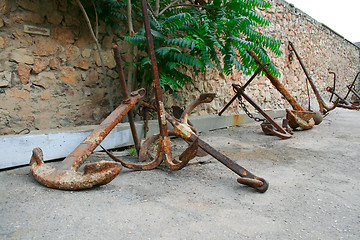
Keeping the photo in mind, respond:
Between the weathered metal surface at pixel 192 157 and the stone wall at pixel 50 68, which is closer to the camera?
the weathered metal surface at pixel 192 157

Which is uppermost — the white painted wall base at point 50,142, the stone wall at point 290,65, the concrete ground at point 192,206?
the stone wall at point 290,65

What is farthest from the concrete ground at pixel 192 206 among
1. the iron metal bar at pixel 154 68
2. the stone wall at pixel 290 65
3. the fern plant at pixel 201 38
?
the stone wall at pixel 290 65

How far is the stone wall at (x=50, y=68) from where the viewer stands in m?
2.33

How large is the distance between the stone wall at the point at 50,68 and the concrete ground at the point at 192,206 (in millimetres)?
695

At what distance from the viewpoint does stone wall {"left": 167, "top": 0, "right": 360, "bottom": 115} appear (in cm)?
473

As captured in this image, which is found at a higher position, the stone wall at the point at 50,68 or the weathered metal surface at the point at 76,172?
the stone wall at the point at 50,68

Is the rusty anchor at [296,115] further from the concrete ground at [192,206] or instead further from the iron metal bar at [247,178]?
the iron metal bar at [247,178]

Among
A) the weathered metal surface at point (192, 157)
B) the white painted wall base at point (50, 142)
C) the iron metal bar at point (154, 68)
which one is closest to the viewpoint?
the weathered metal surface at point (192, 157)

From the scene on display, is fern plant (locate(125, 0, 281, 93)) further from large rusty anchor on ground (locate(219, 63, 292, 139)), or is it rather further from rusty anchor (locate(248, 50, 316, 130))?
rusty anchor (locate(248, 50, 316, 130))

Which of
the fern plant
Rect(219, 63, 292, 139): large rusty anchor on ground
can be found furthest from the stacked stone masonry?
Rect(219, 63, 292, 139): large rusty anchor on ground

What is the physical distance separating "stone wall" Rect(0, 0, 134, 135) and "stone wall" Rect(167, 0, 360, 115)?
1230 millimetres

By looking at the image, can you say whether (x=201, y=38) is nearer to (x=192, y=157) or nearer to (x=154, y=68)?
(x=154, y=68)

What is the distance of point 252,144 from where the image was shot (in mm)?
3395

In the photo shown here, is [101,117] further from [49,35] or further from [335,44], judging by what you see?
[335,44]
